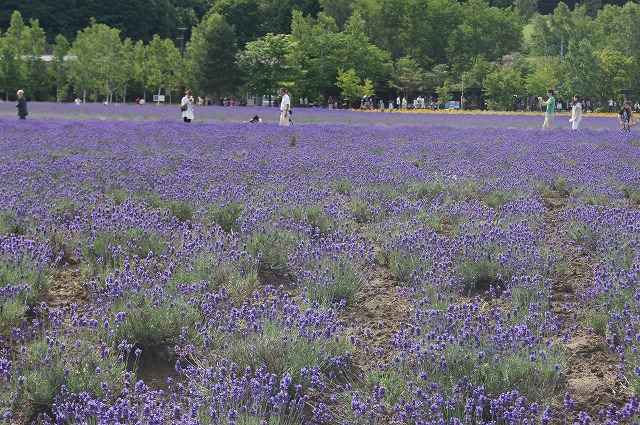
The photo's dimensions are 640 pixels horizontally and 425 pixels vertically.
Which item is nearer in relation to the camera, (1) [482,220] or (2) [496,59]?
(1) [482,220]

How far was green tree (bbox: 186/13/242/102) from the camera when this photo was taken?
55781 millimetres

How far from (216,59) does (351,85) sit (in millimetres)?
10869

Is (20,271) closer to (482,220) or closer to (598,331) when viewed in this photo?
(598,331)

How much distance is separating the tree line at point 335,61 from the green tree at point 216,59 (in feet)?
0.25

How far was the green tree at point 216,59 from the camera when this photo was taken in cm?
5578

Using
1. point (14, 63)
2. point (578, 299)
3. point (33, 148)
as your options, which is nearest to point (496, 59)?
point (14, 63)

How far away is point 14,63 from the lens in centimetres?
5591

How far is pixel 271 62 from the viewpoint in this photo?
5228 cm

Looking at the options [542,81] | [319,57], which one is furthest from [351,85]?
[542,81]

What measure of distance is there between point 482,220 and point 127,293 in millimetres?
3665

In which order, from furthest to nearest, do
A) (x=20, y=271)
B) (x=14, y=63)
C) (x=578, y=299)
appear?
(x=14, y=63) < (x=578, y=299) < (x=20, y=271)

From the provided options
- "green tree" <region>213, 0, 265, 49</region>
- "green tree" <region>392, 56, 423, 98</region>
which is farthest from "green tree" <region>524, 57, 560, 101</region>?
"green tree" <region>213, 0, 265, 49</region>

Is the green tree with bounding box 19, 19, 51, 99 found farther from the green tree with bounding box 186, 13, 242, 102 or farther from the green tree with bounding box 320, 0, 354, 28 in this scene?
the green tree with bounding box 320, 0, 354, 28

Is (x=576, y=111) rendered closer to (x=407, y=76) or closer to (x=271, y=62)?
(x=271, y=62)
